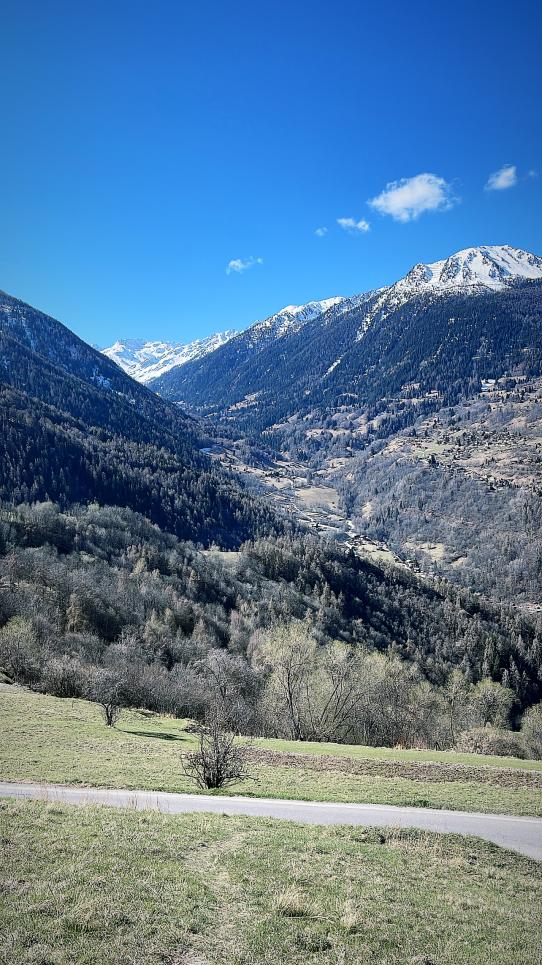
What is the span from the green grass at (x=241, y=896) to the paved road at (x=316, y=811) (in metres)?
2.67

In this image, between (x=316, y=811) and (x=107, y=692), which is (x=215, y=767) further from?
(x=107, y=692)

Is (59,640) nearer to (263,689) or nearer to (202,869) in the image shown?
(263,689)

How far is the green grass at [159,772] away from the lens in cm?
2380

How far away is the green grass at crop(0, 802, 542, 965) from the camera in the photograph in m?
10.1

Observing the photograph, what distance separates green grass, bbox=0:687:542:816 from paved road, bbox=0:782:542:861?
3.06 feet

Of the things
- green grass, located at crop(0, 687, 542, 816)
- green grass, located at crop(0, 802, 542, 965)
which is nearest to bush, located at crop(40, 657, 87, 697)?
green grass, located at crop(0, 687, 542, 816)

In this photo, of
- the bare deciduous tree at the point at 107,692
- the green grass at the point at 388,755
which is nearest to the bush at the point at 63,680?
the bare deciduous tree at the point at 107,692

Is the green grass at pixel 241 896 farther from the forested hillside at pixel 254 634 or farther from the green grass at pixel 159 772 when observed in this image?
the forested hillside at pixel 254 634

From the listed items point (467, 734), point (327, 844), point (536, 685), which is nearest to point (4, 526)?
point (467, 734)

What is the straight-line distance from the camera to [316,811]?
21484 millimetres

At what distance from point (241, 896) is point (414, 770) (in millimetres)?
21682

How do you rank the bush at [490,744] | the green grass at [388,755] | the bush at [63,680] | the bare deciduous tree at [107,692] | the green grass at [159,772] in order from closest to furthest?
the green grass at [159,772], the green grass at [388,755], the bare deciduous tree at [107,692], the bush at [490,744], the bush at [63,680]

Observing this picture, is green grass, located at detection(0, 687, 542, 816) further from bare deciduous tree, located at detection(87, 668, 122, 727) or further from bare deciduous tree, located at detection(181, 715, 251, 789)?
bare deciduous tree, located at detection(87, 668, 122, 727)

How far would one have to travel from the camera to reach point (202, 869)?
13695mm
